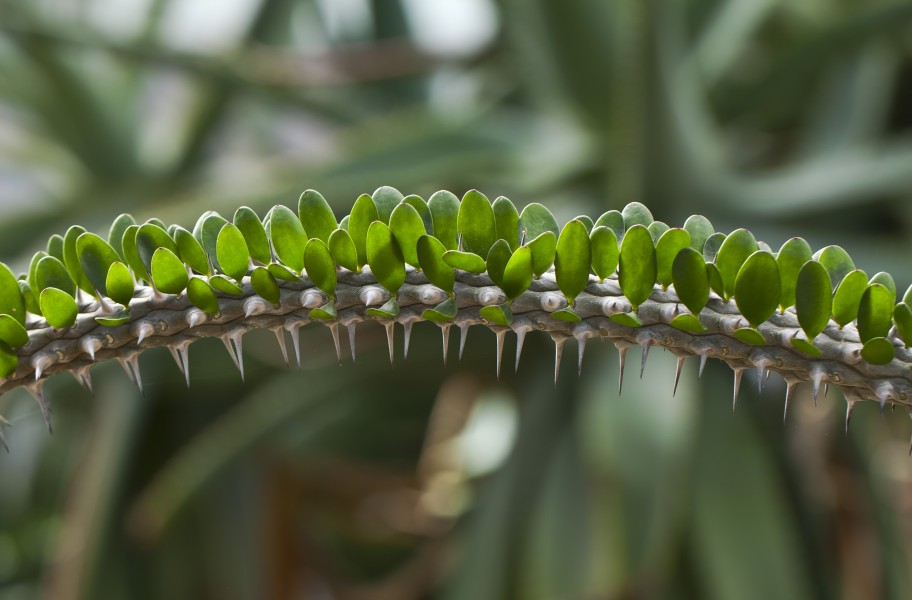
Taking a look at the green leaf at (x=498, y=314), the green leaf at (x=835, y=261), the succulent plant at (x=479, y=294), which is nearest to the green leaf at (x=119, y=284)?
the succulent plant at (x=479, y=294)

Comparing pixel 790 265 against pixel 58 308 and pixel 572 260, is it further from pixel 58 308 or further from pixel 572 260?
pixel 58 308

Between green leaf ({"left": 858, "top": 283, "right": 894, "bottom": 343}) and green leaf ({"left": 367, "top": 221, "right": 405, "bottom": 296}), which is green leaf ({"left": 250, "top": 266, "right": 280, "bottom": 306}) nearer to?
green leaf ({"left": 367, "top": 221, "right": 405, "bottom": 296})

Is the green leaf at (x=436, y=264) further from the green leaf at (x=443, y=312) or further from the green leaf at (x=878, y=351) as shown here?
the green leaf at (x=878, y=351)

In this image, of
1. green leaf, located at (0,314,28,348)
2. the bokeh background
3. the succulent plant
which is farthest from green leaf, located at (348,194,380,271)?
the bokeh background

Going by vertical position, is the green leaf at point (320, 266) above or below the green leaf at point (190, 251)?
below

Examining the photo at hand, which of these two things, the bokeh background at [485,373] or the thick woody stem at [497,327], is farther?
the bokeh background at [485,373]

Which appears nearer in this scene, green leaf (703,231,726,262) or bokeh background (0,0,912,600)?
green leaf (703,231,726,262)

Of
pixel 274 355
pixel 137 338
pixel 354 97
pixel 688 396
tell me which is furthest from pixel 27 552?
pixel 137 338
